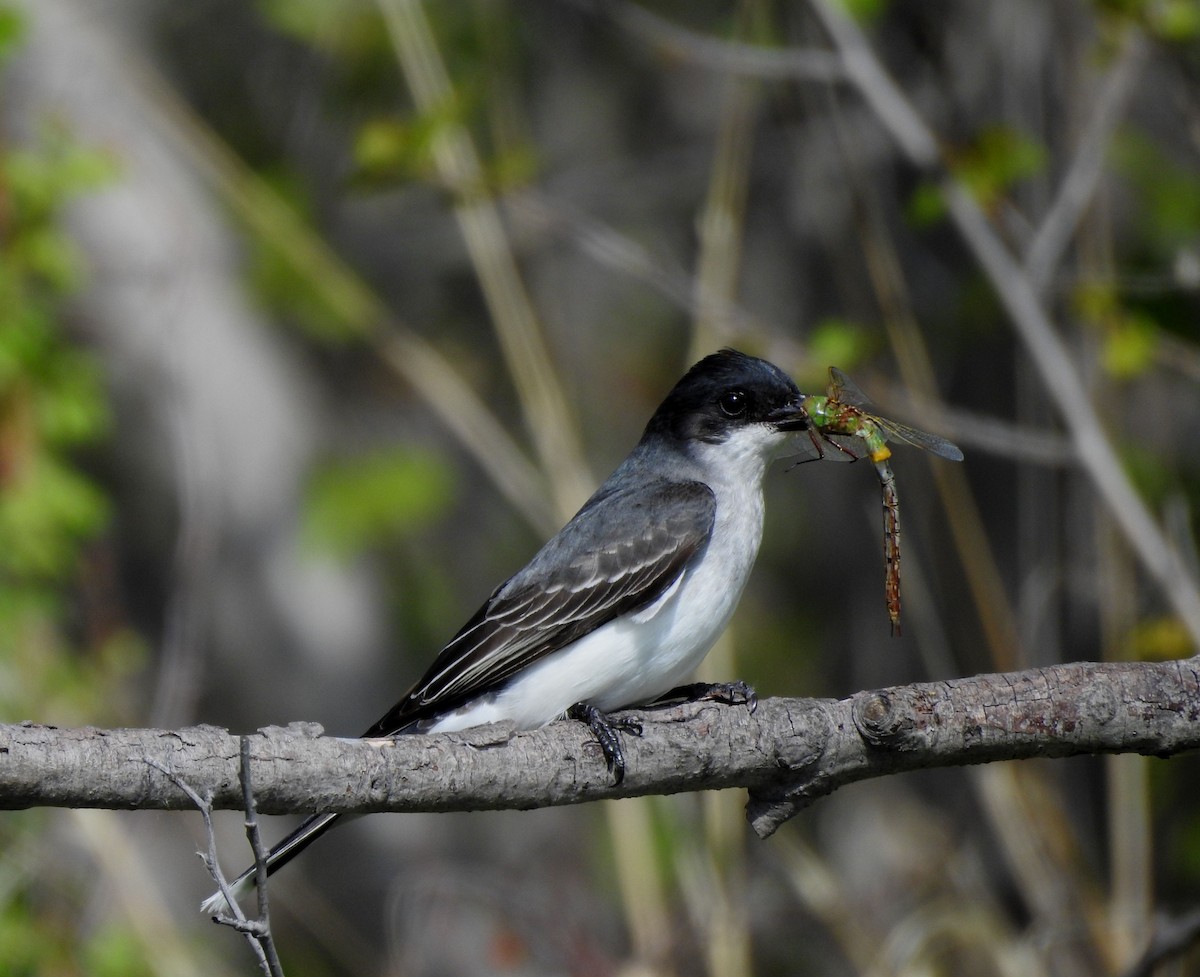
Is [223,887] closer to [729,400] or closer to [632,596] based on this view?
[632,596]

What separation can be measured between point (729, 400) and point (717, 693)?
1.04 meters

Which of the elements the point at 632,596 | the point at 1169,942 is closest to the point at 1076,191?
the point at 632,596

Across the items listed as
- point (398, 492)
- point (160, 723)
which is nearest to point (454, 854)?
point (398, 492)

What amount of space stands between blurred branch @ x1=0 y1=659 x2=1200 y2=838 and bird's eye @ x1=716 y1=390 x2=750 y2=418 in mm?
1485

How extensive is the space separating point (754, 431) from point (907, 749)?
163 centimetres

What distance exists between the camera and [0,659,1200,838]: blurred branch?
307cm

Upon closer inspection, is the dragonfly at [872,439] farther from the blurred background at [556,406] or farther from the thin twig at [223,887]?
the thin twig at [223,887]

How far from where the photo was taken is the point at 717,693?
13.7ft

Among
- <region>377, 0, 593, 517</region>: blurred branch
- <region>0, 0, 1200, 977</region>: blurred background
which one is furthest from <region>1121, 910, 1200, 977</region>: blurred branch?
<region>377, 0, 593, 517</region>: blurred branch

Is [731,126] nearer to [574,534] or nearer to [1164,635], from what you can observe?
[574,534]

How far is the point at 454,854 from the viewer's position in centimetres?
760

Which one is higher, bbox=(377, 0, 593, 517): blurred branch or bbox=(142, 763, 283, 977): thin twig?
bbox=(377, 0, 593, 517): blurred branch

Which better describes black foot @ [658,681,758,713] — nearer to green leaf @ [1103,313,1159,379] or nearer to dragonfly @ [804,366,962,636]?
dragonfly @ [804,366,962,636]

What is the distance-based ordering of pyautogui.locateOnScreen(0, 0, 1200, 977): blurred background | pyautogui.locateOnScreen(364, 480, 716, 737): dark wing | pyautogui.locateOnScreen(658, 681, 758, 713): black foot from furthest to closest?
pyautogui.locateOnScreen(0, 0, 1200, 977): blurred background → pyautogui.locateOnScreen(364, 480, 716, 737): dark wing → pyautogui.locateOnScreen(658, 681, 758, 713): black foot
